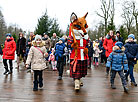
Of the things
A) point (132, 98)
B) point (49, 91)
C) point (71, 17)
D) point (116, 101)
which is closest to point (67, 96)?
point (49, 91)

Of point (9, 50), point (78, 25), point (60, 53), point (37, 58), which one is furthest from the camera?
point (9, 50)

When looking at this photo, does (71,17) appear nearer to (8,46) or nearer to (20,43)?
(8,46)

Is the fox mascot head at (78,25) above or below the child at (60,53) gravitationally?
above

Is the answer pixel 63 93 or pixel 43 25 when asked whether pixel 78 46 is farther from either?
pixel 43 25

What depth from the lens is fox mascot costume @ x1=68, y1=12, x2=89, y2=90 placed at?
20.9 feet

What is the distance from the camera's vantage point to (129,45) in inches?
277

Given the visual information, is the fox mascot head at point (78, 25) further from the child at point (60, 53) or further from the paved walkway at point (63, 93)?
the child at point (60, 53)

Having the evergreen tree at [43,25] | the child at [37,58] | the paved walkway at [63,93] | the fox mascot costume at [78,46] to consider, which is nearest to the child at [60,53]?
the paved walkway at [63,93]

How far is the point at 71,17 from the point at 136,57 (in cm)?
254

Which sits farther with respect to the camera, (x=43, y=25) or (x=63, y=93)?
(x=43, y=25)

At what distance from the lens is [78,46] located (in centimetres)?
644

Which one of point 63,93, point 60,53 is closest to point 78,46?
point 63,93

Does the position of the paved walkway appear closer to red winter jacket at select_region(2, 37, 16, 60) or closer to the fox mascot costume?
the fox mascot costume

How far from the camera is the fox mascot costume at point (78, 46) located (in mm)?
6363
